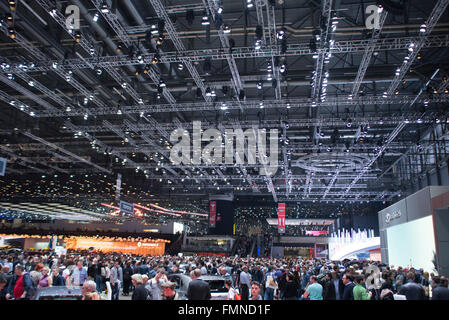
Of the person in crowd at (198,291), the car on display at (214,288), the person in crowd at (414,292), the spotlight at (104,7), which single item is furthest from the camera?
the spotlight at (104,7)

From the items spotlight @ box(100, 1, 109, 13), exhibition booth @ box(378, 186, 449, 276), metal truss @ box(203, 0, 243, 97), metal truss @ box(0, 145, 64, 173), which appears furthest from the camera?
metal truss @ box(0, 145, 64, 173)

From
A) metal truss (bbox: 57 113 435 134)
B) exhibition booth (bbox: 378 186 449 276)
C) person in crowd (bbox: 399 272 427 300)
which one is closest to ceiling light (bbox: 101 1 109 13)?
metal truss (bbox: 57 113 435 134)

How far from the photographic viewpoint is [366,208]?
4762 cm

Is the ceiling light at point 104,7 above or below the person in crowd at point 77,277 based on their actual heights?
above

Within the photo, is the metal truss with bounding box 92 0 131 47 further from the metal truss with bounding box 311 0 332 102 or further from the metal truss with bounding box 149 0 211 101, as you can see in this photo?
the metal truss with bounding box 311 0 332 102

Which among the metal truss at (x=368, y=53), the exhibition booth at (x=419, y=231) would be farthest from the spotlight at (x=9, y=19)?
the exhibition booth at (x=419, y=231)

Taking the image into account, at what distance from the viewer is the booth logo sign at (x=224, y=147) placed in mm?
20703

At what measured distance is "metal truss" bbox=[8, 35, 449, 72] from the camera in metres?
12.0

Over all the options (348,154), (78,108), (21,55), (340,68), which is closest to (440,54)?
(340,68)

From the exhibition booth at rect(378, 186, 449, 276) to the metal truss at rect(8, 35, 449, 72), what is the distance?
5.60 m

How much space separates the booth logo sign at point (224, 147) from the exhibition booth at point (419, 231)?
7648mm

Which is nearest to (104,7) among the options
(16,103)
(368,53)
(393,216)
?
(368,53)

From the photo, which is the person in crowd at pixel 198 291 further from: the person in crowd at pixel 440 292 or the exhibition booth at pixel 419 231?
the exhibition booth at pixel 419 231

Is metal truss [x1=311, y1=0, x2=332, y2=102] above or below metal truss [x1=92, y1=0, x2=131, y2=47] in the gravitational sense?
below
